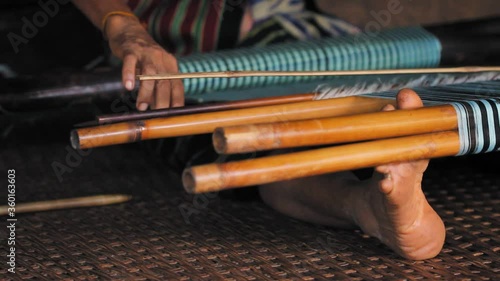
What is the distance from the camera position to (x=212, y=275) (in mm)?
1106

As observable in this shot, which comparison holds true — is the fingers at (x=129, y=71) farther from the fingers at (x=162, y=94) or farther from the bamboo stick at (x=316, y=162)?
the bamboo stick at (x=316, y=162)

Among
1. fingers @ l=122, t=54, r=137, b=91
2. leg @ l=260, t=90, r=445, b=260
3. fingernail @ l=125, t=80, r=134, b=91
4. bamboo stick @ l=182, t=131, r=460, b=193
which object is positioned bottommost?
leg @ l=260, t=90, r=445, b=260

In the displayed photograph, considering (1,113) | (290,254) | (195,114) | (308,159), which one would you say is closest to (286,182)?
(290,254)

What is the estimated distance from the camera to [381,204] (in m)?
1.10

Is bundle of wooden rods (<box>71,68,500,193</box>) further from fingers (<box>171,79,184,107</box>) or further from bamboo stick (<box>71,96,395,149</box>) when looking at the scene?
fingers (<box>171,79,184,107</box>)

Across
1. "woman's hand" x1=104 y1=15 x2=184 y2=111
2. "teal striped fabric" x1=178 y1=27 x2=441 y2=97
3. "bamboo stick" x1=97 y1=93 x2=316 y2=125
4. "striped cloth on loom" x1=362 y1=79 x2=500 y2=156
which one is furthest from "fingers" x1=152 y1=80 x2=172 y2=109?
"striped cloth on loom" x1=362 y1=79 x2=500 y2=156

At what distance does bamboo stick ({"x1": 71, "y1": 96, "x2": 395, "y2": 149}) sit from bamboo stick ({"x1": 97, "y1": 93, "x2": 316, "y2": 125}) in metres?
0.01

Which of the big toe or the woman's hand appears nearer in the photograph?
the big toe

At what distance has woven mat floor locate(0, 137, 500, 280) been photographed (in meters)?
1.12

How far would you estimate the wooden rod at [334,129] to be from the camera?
2.95 feet

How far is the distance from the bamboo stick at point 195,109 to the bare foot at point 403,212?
150 mm

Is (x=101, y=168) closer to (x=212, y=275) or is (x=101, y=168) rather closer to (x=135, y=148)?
(x=135, y=148)

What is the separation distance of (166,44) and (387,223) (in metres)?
0.83

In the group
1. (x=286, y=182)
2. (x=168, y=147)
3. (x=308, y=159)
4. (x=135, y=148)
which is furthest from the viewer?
(x=135, y=148)
